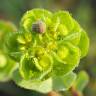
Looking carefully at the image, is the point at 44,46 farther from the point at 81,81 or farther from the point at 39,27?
the point at 81,81

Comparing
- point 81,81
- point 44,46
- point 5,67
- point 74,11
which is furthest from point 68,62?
point 74,11

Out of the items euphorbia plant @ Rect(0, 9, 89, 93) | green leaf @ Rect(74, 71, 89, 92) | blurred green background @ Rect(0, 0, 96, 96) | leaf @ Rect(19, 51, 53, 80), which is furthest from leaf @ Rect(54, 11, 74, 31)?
blurred green background @ Rect(0, 0, 96, 96)

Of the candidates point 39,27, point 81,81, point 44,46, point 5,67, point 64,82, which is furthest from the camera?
point 5,67

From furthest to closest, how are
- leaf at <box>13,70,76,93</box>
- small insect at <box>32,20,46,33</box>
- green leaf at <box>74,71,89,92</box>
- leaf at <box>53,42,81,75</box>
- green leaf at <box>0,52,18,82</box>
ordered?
green leaf at <box>0,52,18,82</box> < green leaf at <box>74,71,89,92</box> < leaf at <box>13,70,76,93</box> < leaf at <box>53,42,81,75</box> < small insect at <box>32,20,46,33</box>

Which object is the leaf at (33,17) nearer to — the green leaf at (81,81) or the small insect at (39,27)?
the small insect at (39,27)

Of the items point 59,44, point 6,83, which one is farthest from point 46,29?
point 6,83

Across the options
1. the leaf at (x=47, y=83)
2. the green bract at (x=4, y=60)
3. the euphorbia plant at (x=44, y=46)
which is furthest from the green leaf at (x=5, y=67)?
the euphorbia plant at (x=44, y=46)

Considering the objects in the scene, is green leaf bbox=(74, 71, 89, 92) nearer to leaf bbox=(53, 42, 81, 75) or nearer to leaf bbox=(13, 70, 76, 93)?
leaf bbox=(13, 70, 76, 93)

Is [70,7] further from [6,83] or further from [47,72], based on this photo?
[47,72]
